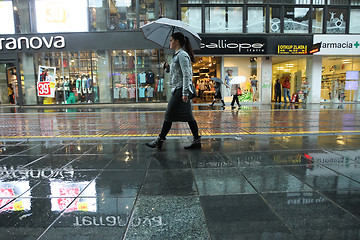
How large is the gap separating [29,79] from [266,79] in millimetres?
18021

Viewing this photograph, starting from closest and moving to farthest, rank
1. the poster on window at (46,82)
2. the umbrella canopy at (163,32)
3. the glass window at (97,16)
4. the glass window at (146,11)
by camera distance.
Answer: the umbrella canopy at (163,32)
the glass window at (97,16)
the glass window at (146,11)
the poster on window at (46,82)

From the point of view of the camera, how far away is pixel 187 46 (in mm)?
4906

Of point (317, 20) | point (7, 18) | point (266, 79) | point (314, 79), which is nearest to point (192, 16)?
point (266, 79)

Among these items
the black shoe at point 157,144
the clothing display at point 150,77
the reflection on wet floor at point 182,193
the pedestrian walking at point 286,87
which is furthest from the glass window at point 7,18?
the pedestrian walking at point 286,87

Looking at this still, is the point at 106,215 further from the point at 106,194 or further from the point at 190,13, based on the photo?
the point at 190,13

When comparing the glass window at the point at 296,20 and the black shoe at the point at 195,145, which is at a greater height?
the glass window at the point at 296,20

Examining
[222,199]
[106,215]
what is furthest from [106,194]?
[222,199]

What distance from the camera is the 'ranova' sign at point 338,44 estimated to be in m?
19.3

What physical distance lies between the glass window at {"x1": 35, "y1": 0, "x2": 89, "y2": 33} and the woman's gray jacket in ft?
52.3

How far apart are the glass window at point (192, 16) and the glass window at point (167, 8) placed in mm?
693

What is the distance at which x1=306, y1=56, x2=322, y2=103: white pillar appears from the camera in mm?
20266

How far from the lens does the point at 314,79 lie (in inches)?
803

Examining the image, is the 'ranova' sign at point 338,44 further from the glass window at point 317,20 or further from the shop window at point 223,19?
the shop window at point 223,19

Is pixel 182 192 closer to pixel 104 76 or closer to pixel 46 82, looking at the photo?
pixel 104 76
